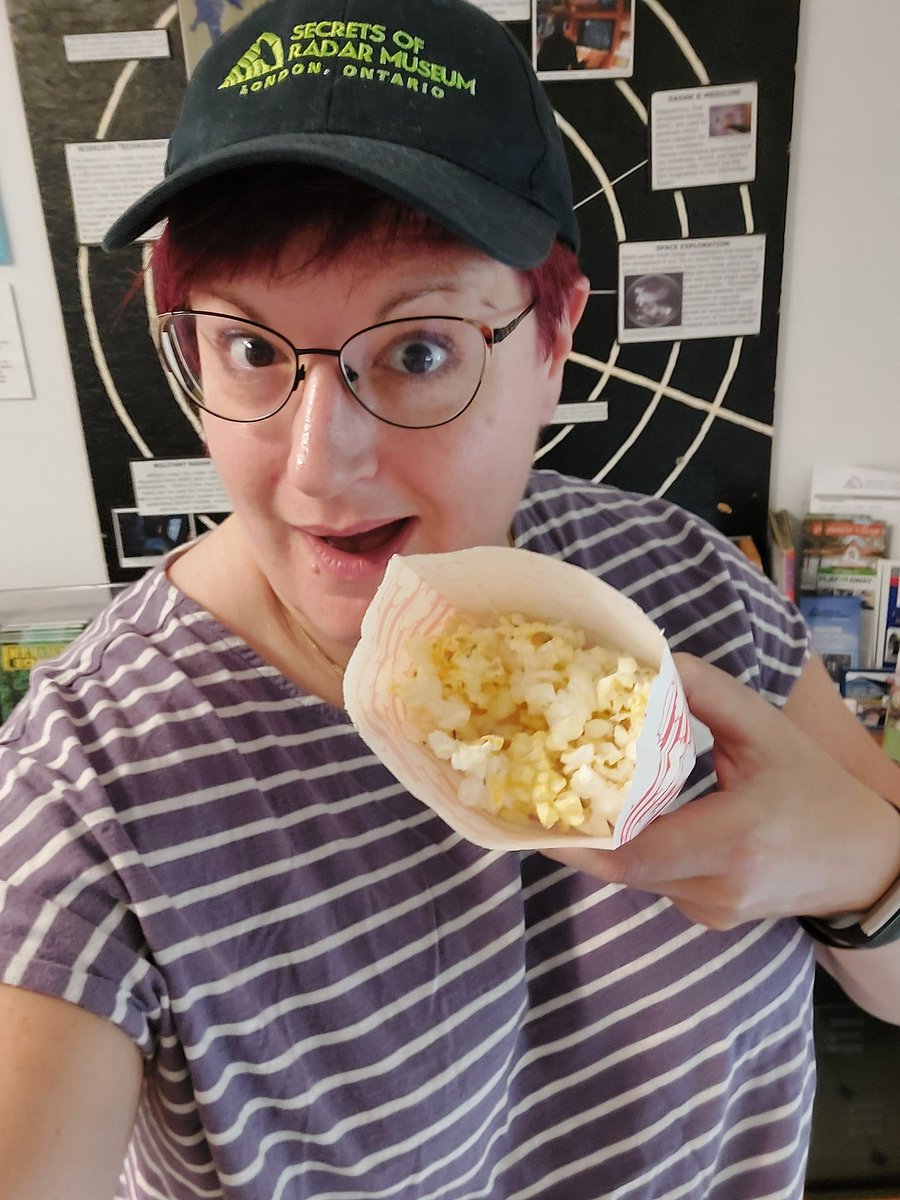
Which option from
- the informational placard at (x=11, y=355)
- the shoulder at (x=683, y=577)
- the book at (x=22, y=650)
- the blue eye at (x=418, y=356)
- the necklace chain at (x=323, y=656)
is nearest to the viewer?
the blue eye at (x=418, y=356)

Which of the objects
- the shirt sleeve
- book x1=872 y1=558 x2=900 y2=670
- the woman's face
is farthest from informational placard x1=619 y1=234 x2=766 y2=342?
the shirt sleeve

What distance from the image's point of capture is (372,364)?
2.00 feet

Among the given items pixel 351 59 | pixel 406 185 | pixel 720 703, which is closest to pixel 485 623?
pixel 720 703

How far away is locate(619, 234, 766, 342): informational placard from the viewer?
1359mm

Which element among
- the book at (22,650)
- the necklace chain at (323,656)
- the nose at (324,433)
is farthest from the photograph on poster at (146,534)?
the nose at (324,433)

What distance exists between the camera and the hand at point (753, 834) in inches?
24.0

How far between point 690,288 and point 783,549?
51 cm

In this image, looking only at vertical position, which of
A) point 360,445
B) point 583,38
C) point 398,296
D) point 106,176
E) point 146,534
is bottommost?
point 146,534

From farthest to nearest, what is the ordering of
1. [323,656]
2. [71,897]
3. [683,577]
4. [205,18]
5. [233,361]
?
[205,18]
[683,577]
[323,656]
[233,361]
[71,897]

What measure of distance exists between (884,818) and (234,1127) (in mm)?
658

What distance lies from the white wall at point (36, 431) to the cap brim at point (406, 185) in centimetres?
90

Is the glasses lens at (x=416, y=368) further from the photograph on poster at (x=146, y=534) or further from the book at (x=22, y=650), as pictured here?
the book at (x=22, y=650)

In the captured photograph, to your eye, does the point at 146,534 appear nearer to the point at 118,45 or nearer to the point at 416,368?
the point at 118,45

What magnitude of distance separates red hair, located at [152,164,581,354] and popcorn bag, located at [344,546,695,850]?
0.80 ft
